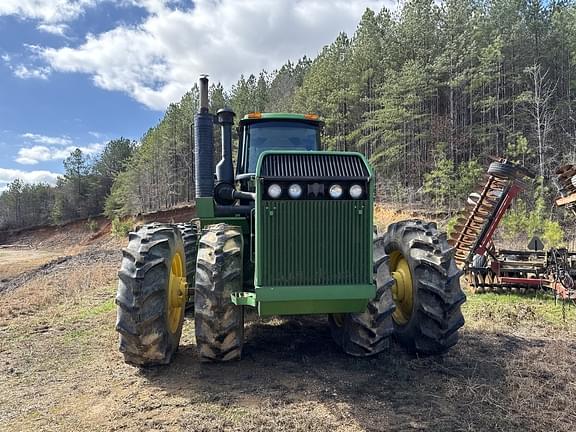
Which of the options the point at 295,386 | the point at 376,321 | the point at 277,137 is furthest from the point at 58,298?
the point at 376,321

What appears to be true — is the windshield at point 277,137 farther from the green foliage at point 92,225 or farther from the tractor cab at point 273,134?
the green foliage at point 92,225

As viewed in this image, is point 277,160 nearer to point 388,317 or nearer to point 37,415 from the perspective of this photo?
point 388,317

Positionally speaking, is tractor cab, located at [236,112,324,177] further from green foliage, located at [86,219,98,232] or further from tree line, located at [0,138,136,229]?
tree line, located at [0,138,136,229]

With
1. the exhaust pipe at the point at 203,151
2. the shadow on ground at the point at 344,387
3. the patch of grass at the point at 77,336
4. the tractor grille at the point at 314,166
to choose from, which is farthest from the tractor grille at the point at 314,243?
the patch of grass at the point at 77,336

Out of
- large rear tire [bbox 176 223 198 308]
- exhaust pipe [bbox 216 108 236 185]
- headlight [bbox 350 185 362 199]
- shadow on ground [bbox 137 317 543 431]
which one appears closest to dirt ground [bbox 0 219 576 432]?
shadow on ground [bbox 137 317 543 431]

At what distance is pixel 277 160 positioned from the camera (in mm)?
4688

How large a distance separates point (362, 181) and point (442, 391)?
2.07m

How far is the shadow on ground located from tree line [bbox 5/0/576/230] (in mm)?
21514

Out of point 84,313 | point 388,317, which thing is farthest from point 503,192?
point 84,313

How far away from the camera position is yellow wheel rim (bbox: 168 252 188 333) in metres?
5.33

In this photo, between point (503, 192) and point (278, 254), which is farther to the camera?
Result: point (503, 192)

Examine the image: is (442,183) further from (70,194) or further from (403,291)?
(70,194)

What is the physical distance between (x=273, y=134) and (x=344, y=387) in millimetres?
3391

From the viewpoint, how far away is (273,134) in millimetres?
6344
